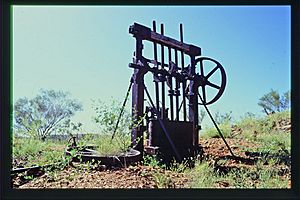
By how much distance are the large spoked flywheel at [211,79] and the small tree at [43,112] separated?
0.76m

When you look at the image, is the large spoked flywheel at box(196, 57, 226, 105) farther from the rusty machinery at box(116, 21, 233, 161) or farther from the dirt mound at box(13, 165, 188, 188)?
the dirt mound at box(13, 165, 188, 188)

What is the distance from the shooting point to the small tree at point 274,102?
8.63 feet

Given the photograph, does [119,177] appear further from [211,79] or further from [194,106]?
[211,79]

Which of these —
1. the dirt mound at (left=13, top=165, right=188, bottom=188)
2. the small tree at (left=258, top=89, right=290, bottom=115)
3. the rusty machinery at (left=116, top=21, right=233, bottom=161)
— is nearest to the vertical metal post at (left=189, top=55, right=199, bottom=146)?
the rusty machinery at (left=116, top=21, right=233, bottom=161)

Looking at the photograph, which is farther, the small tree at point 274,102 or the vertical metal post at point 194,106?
the vertical metal post at point 194,106

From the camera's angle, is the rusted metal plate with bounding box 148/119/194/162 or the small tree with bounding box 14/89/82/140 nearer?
the small tree with bounding box 14/89/82/140

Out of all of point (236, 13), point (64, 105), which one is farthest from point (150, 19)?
point (64, 105)

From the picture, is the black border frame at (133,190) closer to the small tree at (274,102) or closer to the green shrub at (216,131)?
the small tree at (274,102)

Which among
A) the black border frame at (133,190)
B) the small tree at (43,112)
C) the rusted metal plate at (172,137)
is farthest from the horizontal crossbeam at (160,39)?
the small tree at (43,112)

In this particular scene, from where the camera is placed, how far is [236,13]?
2.67m

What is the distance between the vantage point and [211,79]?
8.95ft

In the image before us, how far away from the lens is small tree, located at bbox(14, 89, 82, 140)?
2.61m

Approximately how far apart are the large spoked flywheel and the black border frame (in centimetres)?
36
